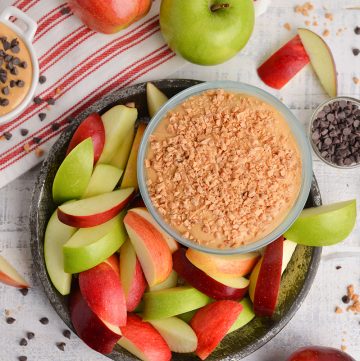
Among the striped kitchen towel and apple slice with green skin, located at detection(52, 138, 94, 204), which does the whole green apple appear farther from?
apple slice with green skin, located at detection(52, 138, 94, 204)

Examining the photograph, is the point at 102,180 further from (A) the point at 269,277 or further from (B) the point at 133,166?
(A) the point at 269,277

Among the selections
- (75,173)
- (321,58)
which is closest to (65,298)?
(75,173)

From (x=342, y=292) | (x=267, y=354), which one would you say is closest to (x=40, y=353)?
(x=267, y=354)

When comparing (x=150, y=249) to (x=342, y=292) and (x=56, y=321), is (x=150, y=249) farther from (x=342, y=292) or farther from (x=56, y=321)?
(x=342, y=292)

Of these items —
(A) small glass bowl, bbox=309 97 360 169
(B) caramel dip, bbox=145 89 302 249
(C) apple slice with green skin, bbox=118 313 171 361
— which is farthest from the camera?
(A) small glass bowl, bbox=309 97 360 169

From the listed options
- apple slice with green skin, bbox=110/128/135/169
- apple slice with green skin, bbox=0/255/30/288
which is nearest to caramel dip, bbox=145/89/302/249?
apple slice with green skin, bbox=110/128/135/169

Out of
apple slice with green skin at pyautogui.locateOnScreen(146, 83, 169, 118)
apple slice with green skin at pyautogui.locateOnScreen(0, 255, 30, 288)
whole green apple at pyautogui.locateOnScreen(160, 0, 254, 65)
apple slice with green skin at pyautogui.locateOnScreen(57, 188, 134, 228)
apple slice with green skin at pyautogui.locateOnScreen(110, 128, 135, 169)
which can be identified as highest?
whole green apple at pyautogui.locateOnScreen(160, 0, 254, 65)

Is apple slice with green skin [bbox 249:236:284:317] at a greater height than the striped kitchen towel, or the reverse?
Answer: the striped kitchen towel

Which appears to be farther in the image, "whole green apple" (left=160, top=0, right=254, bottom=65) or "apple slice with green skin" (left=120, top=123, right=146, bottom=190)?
"apple slice with green skin" (left=120, top=123, right=146, bottom=190)
